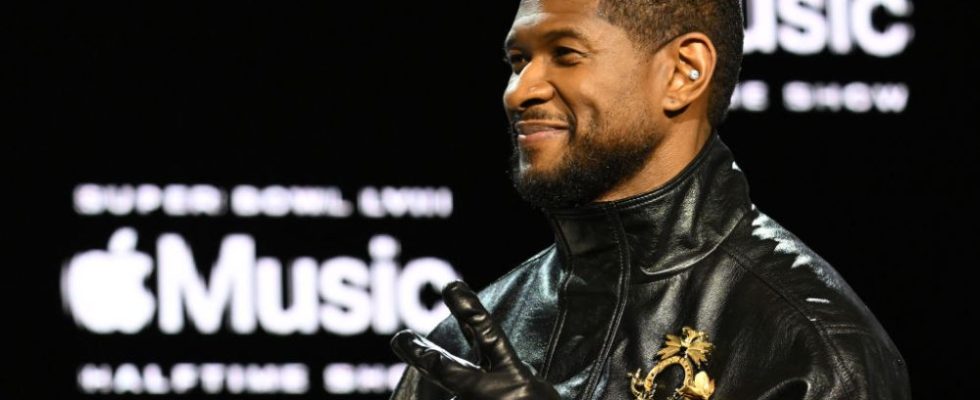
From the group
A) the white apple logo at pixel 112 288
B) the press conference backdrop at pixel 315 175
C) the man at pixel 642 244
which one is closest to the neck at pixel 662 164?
the man at pixel 642 244

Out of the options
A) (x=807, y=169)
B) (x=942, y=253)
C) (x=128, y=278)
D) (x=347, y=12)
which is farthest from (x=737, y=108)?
(x=128, y=278)

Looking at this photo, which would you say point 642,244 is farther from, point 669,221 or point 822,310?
point 822,310

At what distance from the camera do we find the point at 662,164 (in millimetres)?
1646

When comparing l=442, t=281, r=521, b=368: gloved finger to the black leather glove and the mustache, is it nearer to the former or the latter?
the black leather glove

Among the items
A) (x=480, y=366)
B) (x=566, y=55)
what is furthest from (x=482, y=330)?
(x=566, y=55)

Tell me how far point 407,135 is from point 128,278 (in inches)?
28.9

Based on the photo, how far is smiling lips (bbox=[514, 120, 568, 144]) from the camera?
5.39ft

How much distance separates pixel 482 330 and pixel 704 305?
224 mm

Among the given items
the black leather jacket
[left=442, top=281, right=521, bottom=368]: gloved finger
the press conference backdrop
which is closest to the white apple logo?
the press conference backdrop

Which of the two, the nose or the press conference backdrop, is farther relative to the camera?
the press conference backdrop

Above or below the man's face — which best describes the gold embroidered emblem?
below

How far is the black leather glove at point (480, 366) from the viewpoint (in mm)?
1474

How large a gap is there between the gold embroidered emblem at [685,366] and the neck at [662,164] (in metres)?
0.18

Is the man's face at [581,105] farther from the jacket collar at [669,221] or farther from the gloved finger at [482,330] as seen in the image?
the gloved finger at [482,330]
